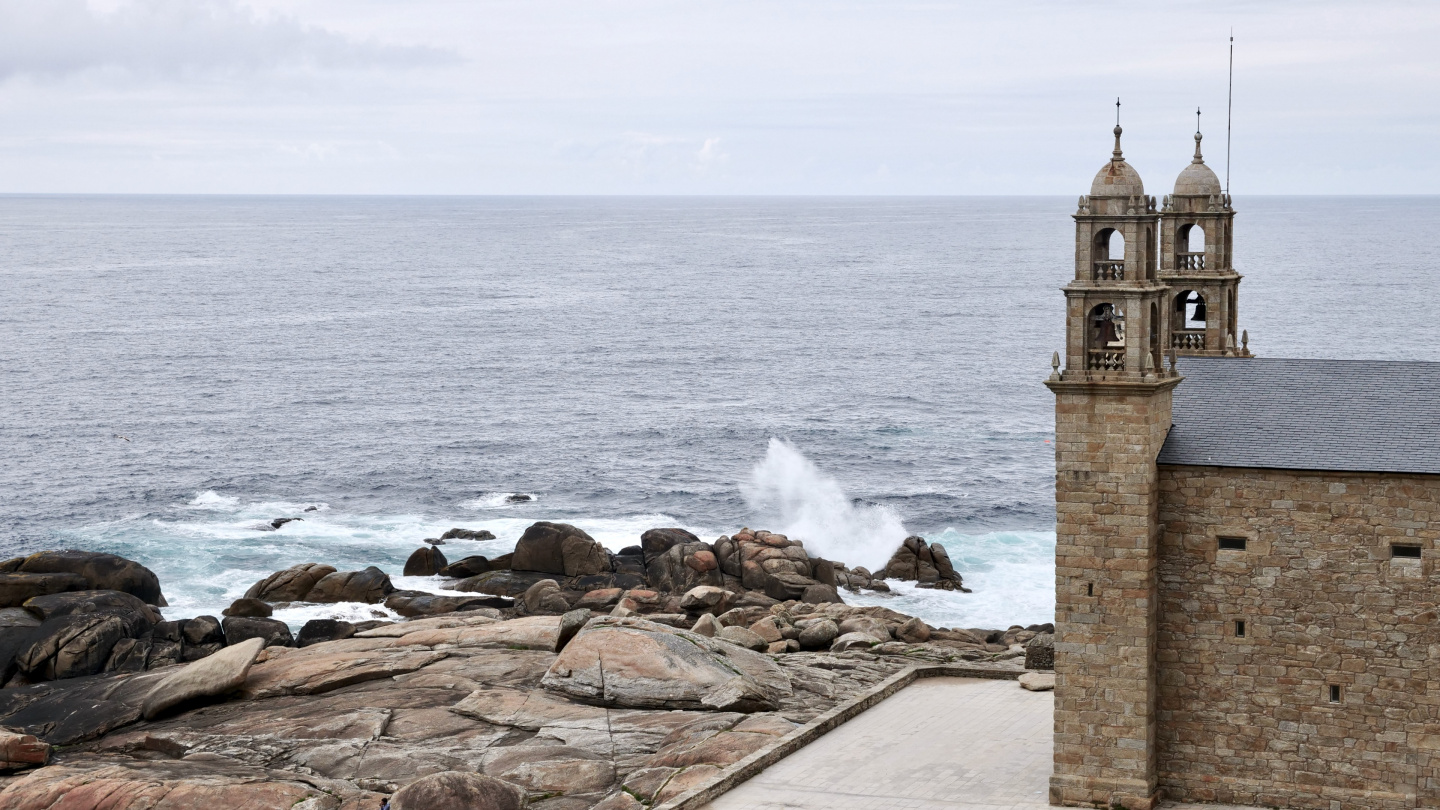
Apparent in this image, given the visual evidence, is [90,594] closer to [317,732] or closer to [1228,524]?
[317,732]

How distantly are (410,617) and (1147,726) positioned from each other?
98.6 feet

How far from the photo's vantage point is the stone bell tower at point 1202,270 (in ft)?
143

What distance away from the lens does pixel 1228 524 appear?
96.1 feet

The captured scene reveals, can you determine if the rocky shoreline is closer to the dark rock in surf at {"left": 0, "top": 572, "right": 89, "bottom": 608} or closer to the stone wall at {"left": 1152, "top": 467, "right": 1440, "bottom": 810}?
the dark rock in surf at {"left": 0, "top": 572, "right": 89, "bottom": 608}

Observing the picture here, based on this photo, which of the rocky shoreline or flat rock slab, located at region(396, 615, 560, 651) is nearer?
the rocky shoreline

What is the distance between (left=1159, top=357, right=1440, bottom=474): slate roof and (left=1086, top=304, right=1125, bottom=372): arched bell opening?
2.05 m

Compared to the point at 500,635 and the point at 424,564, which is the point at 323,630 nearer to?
the point at 500,635

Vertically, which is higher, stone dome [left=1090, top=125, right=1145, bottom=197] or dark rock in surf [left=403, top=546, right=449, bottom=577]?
stone dome [left=1090, top=125, right=1145, bottom=197]

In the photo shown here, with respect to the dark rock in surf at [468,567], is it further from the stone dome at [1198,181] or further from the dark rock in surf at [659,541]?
the stone dome at [1198,181]

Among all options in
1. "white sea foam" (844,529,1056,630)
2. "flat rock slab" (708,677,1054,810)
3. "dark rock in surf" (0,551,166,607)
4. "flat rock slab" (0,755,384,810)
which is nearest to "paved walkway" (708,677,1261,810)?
"flat rock slab" (708,677,1054,810)

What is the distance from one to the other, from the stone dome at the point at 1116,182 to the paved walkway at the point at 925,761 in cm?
1168

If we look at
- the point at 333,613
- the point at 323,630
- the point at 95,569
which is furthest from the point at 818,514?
the point at 95,569

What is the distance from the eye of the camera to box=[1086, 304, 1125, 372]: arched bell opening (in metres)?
29.2

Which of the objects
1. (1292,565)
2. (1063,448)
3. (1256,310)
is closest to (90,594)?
(1063,448)
